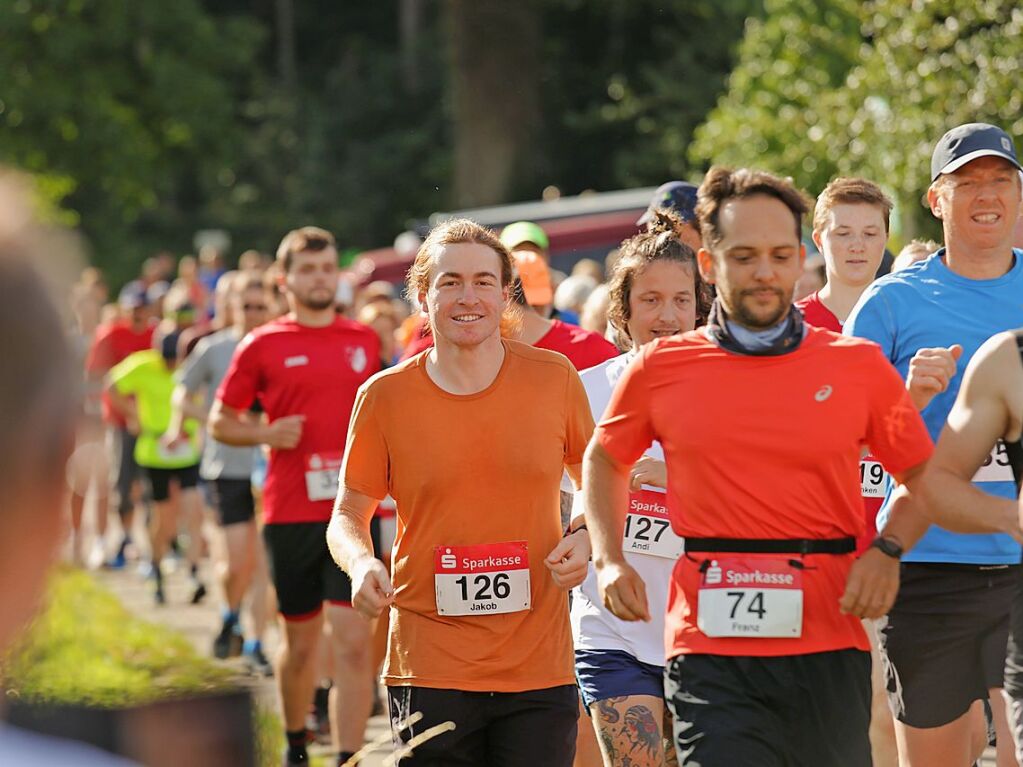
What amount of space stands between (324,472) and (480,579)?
3.51 meters

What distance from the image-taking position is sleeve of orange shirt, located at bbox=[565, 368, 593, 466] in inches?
207

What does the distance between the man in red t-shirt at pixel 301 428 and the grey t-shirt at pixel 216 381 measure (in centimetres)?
262

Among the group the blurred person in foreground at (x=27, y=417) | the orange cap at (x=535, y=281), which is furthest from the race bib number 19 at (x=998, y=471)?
the blurred person in foreground at (x=27, y=417)

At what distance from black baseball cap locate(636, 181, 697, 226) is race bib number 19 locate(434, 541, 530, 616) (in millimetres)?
1718

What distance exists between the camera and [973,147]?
17.9ft

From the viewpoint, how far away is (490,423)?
5098 millimetres

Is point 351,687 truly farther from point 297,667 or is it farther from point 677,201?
point 677,201

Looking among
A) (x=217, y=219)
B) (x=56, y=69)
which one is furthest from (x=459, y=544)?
(x=217, y=219)

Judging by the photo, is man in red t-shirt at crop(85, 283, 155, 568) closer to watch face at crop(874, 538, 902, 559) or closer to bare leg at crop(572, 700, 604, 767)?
bare leg at crop(572, 700, 604, 767)

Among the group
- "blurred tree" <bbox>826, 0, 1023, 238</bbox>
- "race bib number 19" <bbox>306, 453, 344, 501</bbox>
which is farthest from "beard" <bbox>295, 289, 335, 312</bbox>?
"blurred tree" <bbox>826, 0, 1023, 238</bbox>

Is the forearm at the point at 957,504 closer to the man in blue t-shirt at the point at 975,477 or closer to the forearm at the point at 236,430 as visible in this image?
the man in blue t-shirt at the point at 975,477

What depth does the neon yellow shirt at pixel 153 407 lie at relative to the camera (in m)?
14.6

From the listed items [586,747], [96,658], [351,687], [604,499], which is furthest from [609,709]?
[96,658]

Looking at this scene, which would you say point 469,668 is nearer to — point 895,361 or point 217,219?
point 895,361
